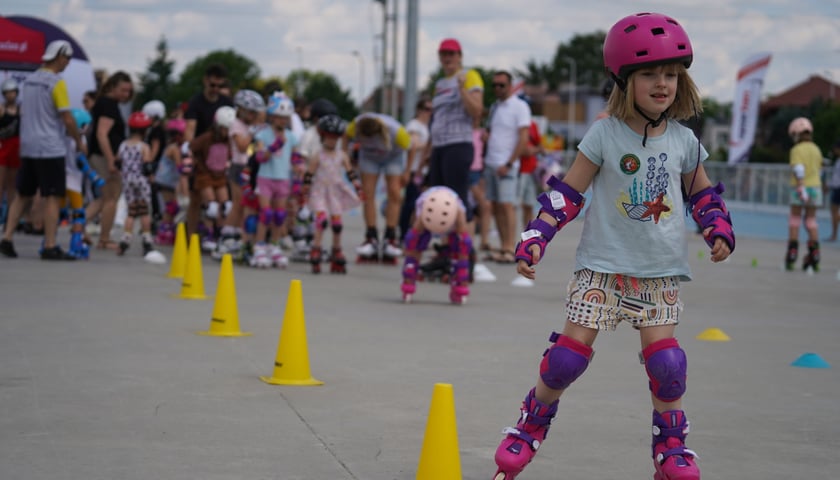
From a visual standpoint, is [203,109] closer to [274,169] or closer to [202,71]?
[274,169]

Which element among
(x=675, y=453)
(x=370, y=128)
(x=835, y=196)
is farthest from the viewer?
(x=835, y=196)

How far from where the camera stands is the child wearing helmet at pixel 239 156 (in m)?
14.2

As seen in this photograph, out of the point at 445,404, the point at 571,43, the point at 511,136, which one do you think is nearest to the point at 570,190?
the point at 445,404

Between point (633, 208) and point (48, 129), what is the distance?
372 inches

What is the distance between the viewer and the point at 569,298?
4.87 meters

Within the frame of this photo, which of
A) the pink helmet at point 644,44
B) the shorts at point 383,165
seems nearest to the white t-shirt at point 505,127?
the shorts at point 383,165

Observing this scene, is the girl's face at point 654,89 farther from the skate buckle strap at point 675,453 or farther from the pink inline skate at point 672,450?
the skate buckle strap at point 675,453

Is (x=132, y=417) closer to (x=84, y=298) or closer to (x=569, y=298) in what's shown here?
(x=569, y=298)

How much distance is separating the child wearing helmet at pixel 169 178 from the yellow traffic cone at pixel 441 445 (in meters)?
12.4

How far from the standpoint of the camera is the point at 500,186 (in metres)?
15.5

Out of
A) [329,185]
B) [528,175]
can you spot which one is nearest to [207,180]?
[329,185]

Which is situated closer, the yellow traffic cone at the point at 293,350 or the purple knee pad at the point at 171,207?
the yellow traffic cone at the point at 293,350

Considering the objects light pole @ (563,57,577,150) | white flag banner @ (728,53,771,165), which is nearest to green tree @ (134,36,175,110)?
light pole @ (563,57,577,150)

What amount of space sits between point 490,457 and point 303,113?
517 inches
